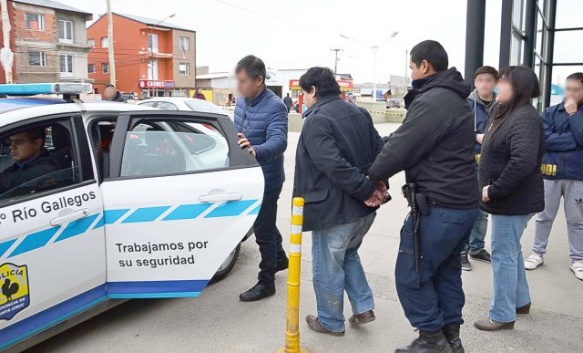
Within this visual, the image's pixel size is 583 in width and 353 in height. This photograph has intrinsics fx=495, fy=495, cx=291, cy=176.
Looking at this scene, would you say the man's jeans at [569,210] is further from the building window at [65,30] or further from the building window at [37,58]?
the building window at [65,30]

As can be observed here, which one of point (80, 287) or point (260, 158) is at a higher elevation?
point (260, 158)

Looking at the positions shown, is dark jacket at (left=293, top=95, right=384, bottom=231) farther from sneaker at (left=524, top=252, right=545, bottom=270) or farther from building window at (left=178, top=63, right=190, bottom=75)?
building window at (left=178, top=63, right=190, bottom=75)

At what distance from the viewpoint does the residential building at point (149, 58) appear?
54191 mm

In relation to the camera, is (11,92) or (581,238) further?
(581,238)

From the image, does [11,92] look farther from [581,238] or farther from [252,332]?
[581,238]

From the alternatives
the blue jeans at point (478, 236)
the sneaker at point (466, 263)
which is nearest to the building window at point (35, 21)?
the blue jeans at point (478, 236)

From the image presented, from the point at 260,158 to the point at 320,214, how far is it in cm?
84

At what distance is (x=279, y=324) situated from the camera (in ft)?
11.5

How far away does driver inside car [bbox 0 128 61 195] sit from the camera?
9.26ft

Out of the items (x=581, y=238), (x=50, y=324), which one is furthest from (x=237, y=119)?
(x=581, y=238)

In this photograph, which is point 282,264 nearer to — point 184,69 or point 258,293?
point 258,293

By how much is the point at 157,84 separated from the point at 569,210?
173ft

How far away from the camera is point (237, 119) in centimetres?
411

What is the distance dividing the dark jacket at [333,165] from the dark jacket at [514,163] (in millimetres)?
850
